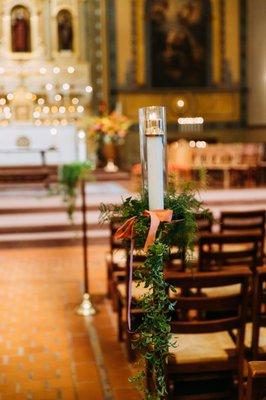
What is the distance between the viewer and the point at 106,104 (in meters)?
15.5

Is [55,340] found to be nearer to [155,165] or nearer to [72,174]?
[155,165]

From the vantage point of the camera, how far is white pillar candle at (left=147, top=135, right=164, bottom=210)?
6.84 ft

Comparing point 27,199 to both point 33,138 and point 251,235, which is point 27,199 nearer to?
point 33,138

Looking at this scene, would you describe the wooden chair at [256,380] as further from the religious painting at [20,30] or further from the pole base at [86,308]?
the religious painting at [20,30]

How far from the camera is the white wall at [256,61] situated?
16092 millimetres

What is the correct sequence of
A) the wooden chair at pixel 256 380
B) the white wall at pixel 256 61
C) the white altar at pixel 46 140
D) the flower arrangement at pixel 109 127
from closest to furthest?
the wooden chair at pixel 256 380 → the flower arrangement at pixel 109 127 → the white altar at pixel 46 140 → the white wall at pixel 256 61

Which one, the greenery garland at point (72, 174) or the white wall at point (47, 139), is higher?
the white wall at point (47, 139)

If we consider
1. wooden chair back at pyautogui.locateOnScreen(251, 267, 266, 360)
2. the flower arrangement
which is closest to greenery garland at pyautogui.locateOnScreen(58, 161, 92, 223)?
the flower arrangement

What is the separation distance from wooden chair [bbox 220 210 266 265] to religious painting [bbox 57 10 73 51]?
10.6 metres

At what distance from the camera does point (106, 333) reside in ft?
15.7

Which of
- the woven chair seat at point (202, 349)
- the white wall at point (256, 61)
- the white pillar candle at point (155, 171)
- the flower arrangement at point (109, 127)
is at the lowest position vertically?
the woven chair seat at point (202, 349)

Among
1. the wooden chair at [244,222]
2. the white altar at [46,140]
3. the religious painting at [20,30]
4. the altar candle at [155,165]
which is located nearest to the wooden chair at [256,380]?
the altar candle at [155,165]

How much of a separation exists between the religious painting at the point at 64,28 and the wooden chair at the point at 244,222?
10.6m

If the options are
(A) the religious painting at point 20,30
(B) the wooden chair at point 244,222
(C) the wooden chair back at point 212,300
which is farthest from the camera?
(A) the religious painting at point 20,30
